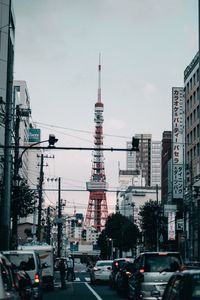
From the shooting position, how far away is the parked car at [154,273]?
66.4ft

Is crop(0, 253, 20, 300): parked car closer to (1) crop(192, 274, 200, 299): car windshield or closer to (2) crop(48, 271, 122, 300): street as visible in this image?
(1) crop(192, 274, 200, 299): car windshield

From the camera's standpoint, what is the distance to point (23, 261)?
23.9m

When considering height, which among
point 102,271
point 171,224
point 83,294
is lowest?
point 83,294

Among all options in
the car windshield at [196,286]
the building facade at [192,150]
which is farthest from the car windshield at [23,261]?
the building facade at [192,150]

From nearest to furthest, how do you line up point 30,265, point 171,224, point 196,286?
point 196,286 → point 30,265 → point 171,224

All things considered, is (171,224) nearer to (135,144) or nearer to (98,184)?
(135,144)

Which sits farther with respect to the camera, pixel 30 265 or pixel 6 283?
pixel 30 265

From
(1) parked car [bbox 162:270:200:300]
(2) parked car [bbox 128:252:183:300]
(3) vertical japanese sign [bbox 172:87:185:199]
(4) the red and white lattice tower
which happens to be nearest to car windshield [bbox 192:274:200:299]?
(1) parked car [bbox 162:270:200:300]

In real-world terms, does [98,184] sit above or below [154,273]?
above

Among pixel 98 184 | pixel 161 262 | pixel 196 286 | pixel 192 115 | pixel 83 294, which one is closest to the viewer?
pixel 196 286

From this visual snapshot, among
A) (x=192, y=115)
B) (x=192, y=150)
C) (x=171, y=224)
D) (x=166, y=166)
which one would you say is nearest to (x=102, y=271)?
(x=171, y=224)

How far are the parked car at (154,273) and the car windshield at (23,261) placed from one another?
161 inches

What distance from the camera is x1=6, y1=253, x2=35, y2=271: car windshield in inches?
922

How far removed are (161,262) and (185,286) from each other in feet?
36.0
